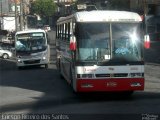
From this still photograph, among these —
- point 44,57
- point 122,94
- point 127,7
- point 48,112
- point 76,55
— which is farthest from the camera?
point 127,7

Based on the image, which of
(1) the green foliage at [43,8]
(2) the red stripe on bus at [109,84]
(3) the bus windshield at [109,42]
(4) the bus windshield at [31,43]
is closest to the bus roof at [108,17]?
(3) the bus windshield at [109,42]

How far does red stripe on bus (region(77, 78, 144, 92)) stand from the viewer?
1566 centimetres

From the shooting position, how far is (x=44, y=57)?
31219 mm

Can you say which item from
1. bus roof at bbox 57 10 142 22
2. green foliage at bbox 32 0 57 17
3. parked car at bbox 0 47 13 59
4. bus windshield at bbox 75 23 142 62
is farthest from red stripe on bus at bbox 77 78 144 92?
green foliage at bbox 32 0 57 17

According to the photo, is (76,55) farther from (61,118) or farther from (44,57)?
(44,57)

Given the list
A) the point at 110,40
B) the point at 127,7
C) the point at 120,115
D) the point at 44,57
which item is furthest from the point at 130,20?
the point at 127,7

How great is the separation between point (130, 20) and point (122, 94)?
2667 mm

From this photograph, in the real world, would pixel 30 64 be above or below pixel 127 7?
below

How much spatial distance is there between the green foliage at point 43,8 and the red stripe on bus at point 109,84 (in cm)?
12929

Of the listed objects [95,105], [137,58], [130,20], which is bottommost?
[95,105]

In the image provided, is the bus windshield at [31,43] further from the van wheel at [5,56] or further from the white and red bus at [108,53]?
the van wheel at [5,56]

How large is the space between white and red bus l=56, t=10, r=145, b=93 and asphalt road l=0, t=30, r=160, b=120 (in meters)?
0.60

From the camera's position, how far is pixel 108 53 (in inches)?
621

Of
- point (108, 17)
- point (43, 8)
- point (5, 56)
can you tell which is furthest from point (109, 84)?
point (43, 8)
